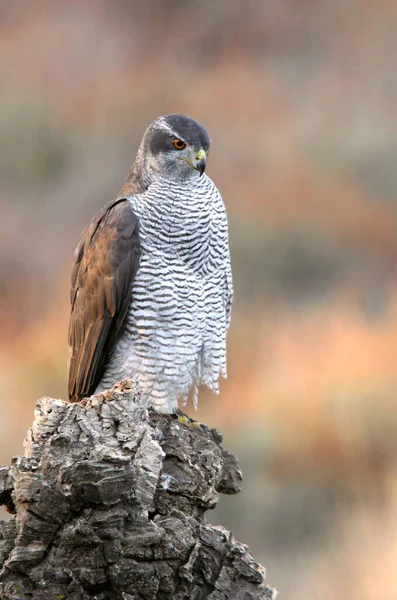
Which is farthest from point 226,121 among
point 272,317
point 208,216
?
point 208,216

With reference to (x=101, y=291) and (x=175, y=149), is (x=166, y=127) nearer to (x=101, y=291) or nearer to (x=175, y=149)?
(x=175, y=149)

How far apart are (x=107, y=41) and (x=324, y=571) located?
1256 cm

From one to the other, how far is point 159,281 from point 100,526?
195 cm

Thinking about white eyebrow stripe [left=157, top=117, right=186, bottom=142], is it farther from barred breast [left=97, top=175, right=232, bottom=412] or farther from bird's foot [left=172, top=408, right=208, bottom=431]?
bird's foot [left=172, top=408, right=208, bottom=431]

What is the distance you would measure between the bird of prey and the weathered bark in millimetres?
1555

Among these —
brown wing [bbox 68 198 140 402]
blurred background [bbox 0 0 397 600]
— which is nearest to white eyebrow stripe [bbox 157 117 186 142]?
brown wing [bbox 68 198 140 402]

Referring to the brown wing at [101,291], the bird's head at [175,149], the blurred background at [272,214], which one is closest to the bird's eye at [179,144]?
the bird's head at [175,149]

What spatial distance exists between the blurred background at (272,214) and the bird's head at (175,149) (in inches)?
150

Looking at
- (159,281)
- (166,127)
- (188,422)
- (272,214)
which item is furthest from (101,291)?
(272,214)

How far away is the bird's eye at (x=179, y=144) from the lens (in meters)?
5.35

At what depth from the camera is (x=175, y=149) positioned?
5.42 meters

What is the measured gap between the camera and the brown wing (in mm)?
5359

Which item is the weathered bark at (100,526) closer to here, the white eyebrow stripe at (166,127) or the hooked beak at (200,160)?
the hooked beak at (200,160)

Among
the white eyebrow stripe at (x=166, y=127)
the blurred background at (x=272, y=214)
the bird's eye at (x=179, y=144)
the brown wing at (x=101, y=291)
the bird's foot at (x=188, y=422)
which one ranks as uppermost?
the blurred background at (x=272, y=214)
